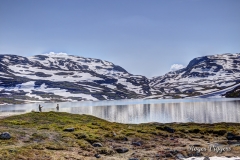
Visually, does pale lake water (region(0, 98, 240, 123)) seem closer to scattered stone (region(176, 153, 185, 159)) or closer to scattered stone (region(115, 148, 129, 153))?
scattered stone (region(115, 148, 129, 153))

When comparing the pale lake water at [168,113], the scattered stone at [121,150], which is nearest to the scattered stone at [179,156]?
the scattered stone at [121,150]

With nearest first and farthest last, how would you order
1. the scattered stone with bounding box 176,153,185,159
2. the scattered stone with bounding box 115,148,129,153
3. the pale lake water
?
the scattered stone with bounding box 176,153,185,159 → the scattered stone with bounding box 115,148,129,153 → the pale lake water

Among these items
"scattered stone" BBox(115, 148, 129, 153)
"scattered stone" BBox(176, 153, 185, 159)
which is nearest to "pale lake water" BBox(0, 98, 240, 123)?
"scattered stone" BBox(115, 148, 129, 153)

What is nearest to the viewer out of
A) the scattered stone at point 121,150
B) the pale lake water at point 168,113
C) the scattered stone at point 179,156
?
the scattered stone at point 179,156

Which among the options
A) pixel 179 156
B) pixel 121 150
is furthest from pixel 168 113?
pixel 179 156

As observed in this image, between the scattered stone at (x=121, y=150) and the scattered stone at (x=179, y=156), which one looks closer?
the scattered stone at (x=179, y=156)

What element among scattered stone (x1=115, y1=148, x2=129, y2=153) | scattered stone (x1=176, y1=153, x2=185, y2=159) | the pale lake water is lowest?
scattered stone (x1=176, y1=153, x2=185, y2=159)

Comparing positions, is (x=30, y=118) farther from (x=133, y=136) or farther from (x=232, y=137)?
(x=232, y=137)

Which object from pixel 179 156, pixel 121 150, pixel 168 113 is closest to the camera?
pixel 179 156

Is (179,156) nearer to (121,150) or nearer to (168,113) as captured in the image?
(121,150)

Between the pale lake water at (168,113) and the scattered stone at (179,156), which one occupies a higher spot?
the pale lake water at (168,113)

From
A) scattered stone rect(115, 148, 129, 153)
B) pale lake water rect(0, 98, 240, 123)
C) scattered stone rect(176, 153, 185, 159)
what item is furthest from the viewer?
pale lake water rect(0, 98, 240, 123)

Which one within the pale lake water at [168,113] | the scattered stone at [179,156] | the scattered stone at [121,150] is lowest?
the scattered stone at [179,156]

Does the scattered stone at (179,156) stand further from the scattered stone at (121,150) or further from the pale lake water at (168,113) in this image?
the pale lake water at (168,113)
